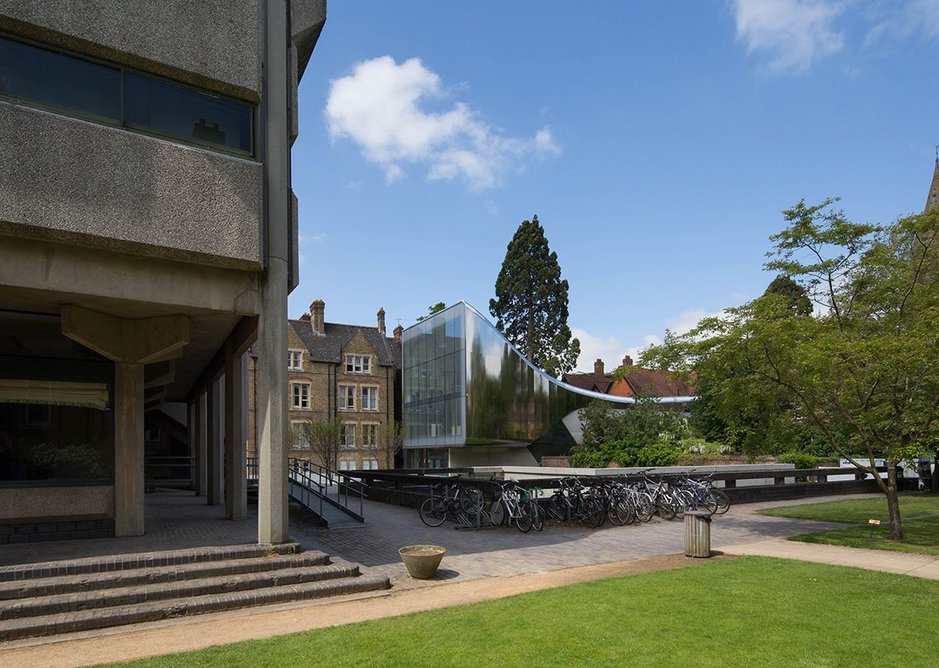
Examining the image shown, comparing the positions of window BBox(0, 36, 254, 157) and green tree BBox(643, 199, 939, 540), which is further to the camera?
green tree BBox(643, 199, 939, 540)

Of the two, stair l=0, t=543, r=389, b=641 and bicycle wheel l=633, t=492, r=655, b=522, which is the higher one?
stair l=0, t=543, r=389, b=641

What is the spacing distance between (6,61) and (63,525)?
7889 millimetres

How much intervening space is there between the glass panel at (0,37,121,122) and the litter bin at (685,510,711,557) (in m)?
11.7

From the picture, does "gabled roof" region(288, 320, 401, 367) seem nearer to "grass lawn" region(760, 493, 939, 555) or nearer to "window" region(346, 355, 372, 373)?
"window" region(346, 355, 372, 373)

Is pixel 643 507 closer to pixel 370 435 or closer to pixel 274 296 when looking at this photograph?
pixel 274 296

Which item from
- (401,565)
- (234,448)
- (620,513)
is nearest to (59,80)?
(401,565)

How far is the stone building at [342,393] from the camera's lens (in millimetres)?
48781

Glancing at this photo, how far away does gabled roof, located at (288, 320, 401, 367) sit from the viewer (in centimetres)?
5153

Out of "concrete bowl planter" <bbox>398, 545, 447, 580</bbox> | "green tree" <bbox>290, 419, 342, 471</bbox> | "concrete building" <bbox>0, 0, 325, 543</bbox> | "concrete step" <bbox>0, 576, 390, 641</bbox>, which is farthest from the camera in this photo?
"green tree" <bbox>290, 419, 342, 471</bbox>

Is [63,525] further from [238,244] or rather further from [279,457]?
[238,244]

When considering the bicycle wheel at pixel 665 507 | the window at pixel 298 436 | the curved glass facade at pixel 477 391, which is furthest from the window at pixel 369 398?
the bicycle wheel at pixel 665 507

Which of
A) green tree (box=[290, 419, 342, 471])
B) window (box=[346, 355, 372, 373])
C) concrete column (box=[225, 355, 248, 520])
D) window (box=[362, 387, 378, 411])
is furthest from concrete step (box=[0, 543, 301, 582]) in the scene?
window (box=[362, 387, 378, 411])

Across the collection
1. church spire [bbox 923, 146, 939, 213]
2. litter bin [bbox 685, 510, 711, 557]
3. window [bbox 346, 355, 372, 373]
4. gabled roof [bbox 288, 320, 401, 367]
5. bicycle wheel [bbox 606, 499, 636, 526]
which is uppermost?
church spire [bbox 923, 146, 939, 213]

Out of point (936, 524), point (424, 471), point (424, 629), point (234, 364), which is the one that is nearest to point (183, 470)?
point (424, 471)
